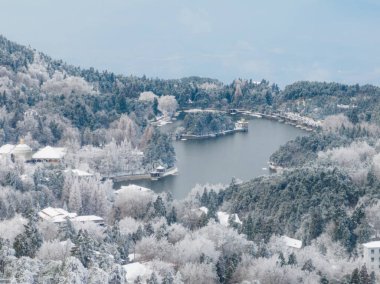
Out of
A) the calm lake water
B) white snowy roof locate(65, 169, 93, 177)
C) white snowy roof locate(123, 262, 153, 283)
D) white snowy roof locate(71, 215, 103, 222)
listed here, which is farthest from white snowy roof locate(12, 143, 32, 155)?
white snowy roof locate(123, 262, 153, 283)

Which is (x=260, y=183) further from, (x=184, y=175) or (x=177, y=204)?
(x=184, y=175)

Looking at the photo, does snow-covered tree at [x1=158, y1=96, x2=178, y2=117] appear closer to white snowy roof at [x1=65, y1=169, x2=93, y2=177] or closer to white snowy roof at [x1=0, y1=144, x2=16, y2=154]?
white snowy roof at [x1=0, y1=144, x2=16, y2=154]

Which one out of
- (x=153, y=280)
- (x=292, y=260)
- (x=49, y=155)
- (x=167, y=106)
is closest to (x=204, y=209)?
(x=292, y=260)

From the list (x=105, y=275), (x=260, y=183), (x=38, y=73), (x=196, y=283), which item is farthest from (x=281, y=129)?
(x=105, y=275)

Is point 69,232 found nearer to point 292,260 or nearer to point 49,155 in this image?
point 292,260

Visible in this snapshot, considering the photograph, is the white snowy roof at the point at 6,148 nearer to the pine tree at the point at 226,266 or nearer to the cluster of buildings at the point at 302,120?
the pine tree at the point at 226,266
